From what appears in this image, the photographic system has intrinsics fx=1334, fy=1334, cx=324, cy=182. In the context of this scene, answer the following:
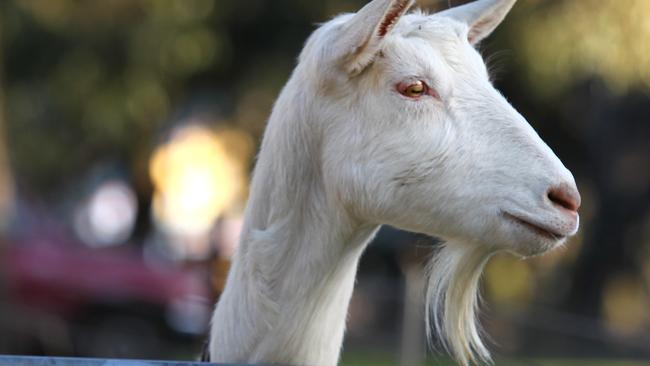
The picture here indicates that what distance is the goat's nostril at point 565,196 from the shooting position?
12.4 feet

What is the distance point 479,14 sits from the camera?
4523 mm

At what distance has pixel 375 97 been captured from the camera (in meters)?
4.11

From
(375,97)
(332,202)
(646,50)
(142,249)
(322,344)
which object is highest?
(375,97)

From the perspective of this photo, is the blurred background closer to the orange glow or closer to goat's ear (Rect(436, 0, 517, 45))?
the orange glow

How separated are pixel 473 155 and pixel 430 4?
6267 millimetres

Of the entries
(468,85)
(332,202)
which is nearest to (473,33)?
(468,85)

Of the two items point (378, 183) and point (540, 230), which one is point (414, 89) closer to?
point (378, 183)

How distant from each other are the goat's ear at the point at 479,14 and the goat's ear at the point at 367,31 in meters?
0.49

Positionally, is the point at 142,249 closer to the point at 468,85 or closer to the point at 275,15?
the point at 275,15

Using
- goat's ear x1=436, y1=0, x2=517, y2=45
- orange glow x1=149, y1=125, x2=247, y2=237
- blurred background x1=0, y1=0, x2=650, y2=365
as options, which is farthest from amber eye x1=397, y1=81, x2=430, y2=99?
orange glow x1=149, y1=125, x2=247, y2=237

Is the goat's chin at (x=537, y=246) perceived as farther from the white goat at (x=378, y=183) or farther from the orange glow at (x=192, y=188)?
the orange glow at (x=192, y=188)

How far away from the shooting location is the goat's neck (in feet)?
13.7

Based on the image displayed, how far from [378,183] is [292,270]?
407mm

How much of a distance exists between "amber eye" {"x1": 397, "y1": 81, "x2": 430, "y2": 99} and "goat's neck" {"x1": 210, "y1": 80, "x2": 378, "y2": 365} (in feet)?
1.20
